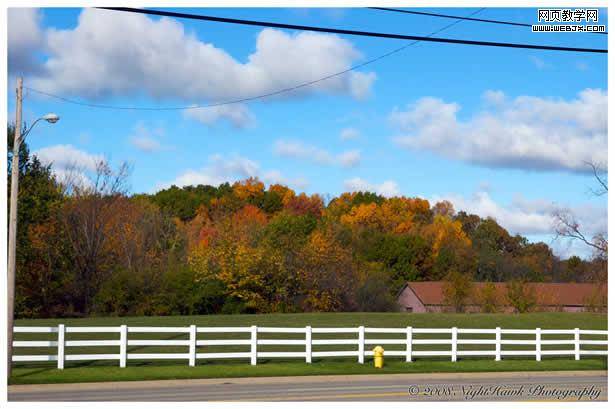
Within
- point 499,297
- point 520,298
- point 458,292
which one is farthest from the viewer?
point 499,297

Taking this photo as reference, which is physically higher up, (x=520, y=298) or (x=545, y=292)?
(x=520, y=298)

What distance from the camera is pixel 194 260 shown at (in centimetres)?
7244

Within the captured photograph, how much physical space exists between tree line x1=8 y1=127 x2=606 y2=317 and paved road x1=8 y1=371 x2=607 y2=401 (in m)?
41.6

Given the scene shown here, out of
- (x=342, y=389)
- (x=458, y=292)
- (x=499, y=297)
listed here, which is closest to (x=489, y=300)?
(x=458, y=292)

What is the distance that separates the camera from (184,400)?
17.6 metres

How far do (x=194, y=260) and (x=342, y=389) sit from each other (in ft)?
171

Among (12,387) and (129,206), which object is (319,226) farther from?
(12,387)

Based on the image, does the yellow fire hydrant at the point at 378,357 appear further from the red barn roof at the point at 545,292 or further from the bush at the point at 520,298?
the red barn roof at the point at 545,292

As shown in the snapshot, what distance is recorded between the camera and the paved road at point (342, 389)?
60.5 ft

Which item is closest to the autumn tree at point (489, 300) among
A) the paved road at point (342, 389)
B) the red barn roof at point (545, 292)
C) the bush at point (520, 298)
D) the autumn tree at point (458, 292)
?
the autumn tree at point (458, 292)

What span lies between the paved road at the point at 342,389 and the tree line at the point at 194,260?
41571 mm

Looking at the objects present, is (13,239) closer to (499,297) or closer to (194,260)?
(194,260)

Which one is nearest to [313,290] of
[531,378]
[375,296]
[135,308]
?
[375,296]
